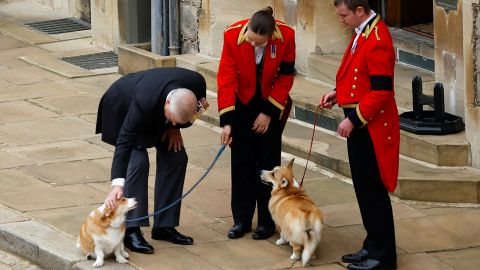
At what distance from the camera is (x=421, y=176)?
33.7 feet

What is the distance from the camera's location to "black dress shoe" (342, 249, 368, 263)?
9.00 meters

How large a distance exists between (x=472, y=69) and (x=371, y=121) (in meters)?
2.18

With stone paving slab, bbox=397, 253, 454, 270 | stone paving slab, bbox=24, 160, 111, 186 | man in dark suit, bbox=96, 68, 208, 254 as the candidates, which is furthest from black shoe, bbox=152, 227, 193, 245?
stone paving slab, bbox=24, 160, 111, 186

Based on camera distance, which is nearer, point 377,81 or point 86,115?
point 377,81

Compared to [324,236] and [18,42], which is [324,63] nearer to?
[324,236]

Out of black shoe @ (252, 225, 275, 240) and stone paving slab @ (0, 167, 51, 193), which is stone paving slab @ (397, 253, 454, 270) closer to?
black shoe @ (252, 225, 275, 240)

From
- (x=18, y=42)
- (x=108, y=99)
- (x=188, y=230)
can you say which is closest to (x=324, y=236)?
(x=188, y=230)

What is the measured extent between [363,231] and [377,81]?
1.56 m

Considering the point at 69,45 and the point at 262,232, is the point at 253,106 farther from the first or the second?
the point at 69,45

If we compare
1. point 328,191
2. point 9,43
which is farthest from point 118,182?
point 9,43

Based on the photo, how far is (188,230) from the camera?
967 centimetres

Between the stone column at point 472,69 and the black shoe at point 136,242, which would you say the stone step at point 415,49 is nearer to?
the stone column at point 472,69

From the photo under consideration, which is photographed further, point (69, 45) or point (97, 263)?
point (69, 45)

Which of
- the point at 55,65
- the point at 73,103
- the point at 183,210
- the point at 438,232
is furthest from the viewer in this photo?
the point at 55,65
